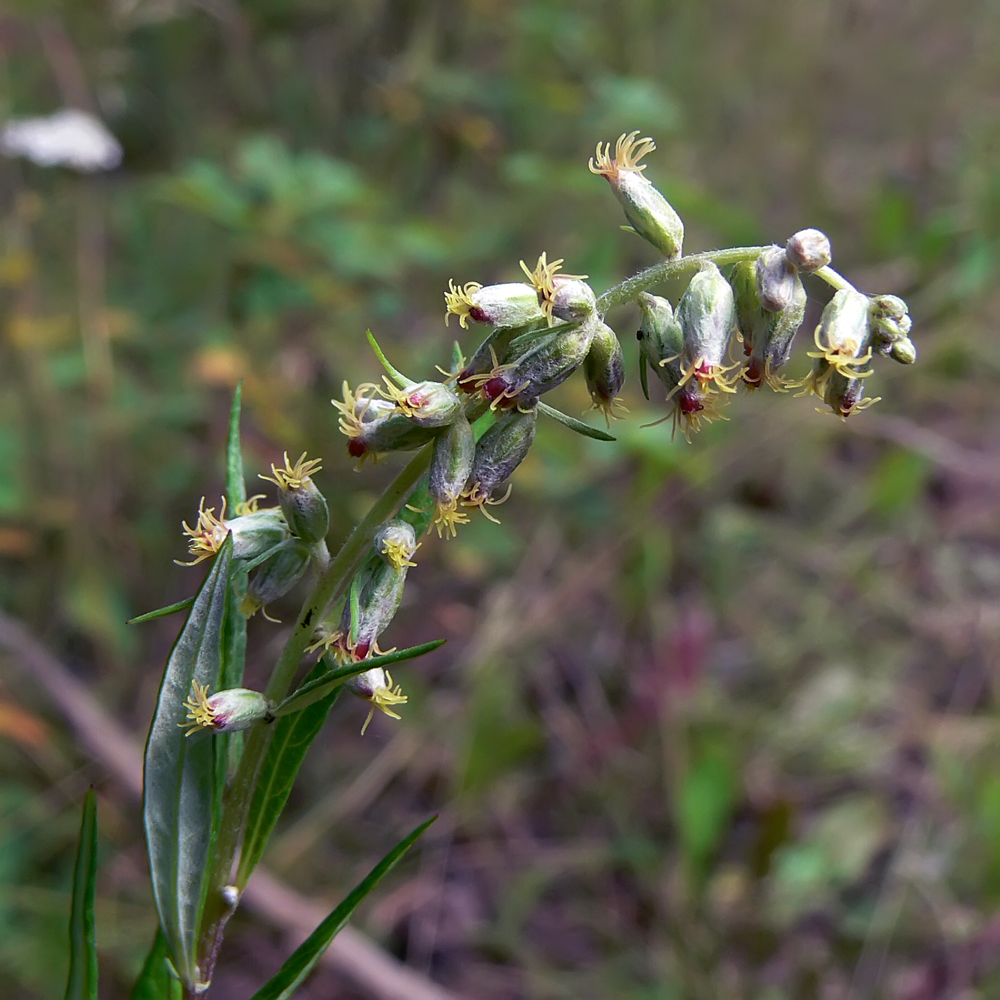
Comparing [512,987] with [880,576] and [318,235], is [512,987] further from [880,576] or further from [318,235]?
[318,235]

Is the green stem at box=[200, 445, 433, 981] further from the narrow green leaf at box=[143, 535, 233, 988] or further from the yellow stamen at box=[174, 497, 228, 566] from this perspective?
the yellow stamen at box=[174, 497, 228, 566]

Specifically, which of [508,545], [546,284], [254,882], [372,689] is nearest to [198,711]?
[372,689]

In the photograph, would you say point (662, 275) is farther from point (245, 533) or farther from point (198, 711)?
point (198, 711)

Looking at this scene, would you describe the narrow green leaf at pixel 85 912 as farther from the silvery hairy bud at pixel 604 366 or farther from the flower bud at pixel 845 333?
the flower bud at pixel 845 333

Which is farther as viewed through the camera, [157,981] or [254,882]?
[254,882]

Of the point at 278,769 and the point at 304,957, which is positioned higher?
the point at 278,769
